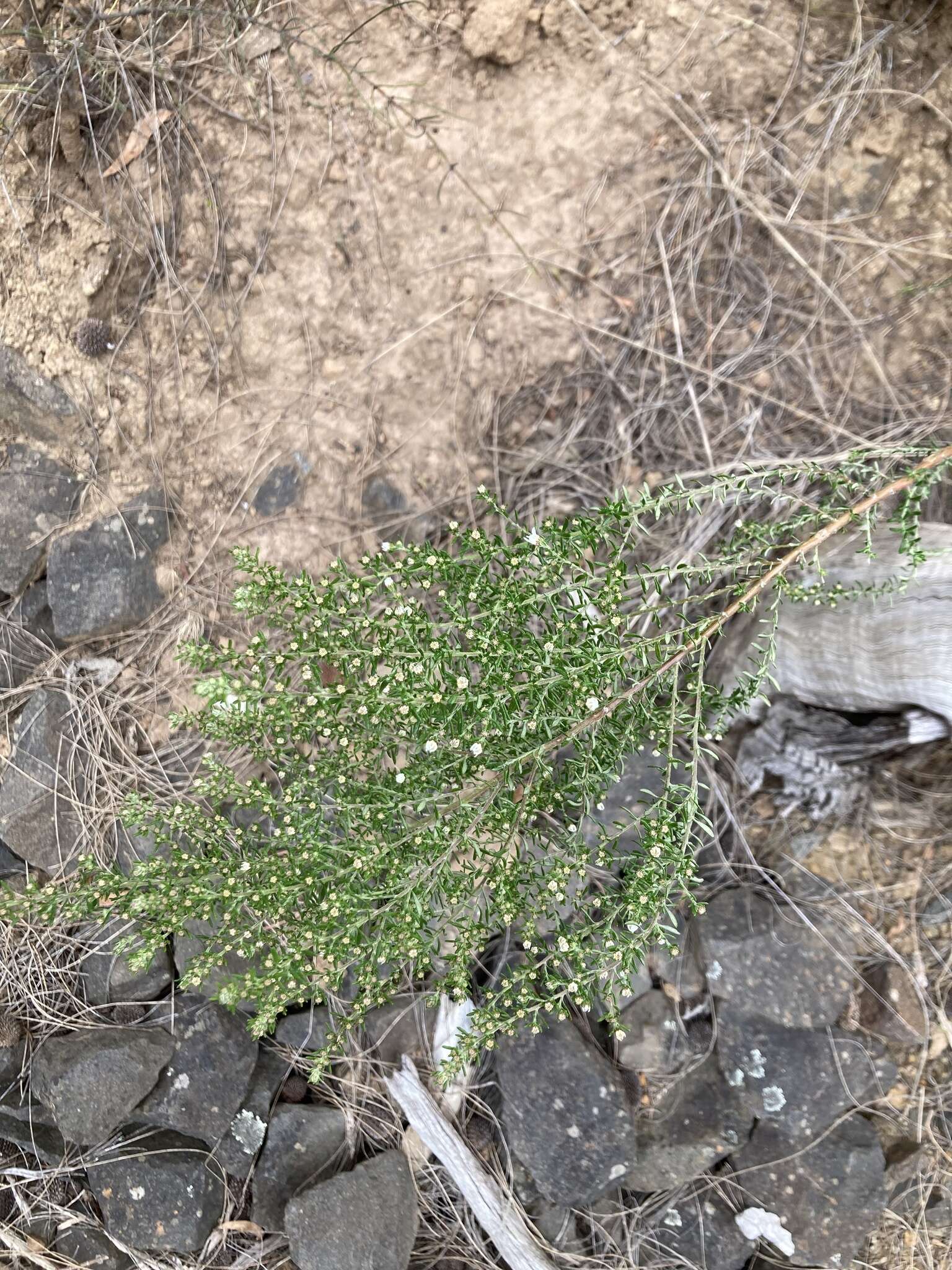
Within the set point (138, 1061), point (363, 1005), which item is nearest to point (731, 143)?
point (363, 1005)

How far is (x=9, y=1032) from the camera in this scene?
3652 mm

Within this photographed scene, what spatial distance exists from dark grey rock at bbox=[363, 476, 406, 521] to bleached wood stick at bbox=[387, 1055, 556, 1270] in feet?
8.10

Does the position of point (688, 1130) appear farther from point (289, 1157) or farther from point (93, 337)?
point (93, 337)

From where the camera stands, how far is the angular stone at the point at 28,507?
3.73 m

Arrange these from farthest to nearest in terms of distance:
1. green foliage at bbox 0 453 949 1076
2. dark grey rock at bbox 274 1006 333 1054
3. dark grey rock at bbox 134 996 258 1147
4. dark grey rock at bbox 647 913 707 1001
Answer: dark grey rock at bbox 647 913 707 1001, dark grey rock at bbox 274 1006 333 1054, dark grey rock at bbox 134 996 258 1147, green foliage at bbox 0 453 949 1076

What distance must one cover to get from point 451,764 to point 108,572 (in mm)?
1957

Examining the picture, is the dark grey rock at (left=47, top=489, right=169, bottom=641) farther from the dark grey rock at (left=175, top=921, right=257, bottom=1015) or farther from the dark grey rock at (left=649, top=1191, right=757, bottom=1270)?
the dark grey rock at (left=649, top=1191, right=757, bottom=1270)

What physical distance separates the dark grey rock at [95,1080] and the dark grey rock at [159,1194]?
6.8 inches

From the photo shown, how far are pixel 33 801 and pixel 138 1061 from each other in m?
1.17

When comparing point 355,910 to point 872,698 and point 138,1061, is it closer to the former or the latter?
point 138,1061

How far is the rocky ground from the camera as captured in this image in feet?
12.0

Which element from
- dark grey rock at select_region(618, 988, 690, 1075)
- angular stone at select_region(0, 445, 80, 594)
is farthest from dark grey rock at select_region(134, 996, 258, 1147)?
angular stone at select_region(0, 445, 80, 594)

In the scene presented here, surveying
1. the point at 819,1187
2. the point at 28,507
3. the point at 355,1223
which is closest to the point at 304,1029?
the point at 355,1223

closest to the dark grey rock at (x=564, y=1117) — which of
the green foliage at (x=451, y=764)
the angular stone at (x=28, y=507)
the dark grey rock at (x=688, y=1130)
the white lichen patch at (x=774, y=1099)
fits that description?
the dark grey rock at (x=688, y=1130)
